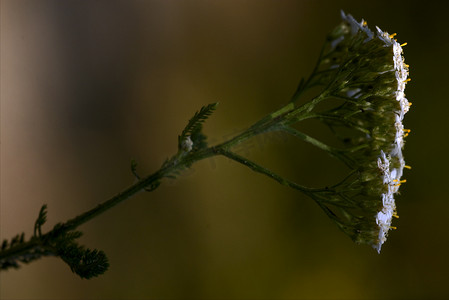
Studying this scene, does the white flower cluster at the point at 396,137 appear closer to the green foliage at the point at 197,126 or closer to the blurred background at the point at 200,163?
the green foliage at the point at 197,126

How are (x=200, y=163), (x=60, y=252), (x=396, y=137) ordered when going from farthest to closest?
1. (x=200, y=163)
2. (x=396, y=137)
3. (x=60, y=252)

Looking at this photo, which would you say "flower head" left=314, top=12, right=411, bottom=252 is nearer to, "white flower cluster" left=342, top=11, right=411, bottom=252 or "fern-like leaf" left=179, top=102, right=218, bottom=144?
"white flower cluster" left=342, top=11, right=411, bottom=252

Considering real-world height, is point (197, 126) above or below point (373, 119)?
above

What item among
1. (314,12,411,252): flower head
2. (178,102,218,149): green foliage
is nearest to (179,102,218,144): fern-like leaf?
(178,102,218,149): green foliage

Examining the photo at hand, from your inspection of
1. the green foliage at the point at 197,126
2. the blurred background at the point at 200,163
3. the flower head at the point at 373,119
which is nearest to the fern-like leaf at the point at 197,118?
the green foliage at the point at 197,126

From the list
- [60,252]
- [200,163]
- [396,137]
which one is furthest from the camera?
[200,163]

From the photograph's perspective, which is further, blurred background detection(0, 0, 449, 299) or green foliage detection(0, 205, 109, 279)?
blurred background detection(0, 0, 449, 299)

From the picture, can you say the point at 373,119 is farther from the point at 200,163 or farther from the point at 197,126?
the point at 200,163

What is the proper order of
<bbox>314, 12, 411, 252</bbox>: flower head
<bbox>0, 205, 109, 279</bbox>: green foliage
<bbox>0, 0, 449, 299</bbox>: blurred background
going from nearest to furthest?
<bbox>0, 205, 109, 279</bbox>: green foliage, <bbox>314, 12, 411, 252</bbox>: flower head, <bbox>0, 0, 449, 299</bbox>: blurred background

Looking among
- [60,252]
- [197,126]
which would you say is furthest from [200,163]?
[60,252]
